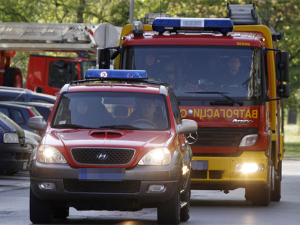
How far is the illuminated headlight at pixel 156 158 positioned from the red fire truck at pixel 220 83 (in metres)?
3.04

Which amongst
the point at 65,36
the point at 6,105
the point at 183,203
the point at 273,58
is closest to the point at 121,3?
the point at 65,36

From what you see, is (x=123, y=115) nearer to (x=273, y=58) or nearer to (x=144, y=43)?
(x=144, y=43)

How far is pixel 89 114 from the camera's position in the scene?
33.8 ft

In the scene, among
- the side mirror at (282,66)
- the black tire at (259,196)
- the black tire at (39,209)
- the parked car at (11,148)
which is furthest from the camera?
the parked car at (11,148)

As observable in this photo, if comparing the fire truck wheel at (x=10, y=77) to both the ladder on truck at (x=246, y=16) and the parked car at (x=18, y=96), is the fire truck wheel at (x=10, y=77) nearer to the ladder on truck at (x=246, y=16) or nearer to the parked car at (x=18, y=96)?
the parked car at (x=18, y=96)

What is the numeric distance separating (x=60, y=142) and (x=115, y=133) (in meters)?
0.64

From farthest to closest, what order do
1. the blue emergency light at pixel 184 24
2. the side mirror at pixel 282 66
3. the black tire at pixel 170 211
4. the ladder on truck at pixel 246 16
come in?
the ladder on truck at pixel 246 16
the blue emergency light at pixel 184 24
the side mirror at pixel 282 66
the black tire at pixel 170 211

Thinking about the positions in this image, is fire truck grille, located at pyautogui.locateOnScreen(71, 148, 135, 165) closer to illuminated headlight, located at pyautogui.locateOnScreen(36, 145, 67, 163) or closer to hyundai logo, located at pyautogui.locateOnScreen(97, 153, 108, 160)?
hyundai logo, located at pyautogui.locateOnScreen(97, 153, 108, 160)

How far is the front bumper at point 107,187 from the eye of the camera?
31.1 ft

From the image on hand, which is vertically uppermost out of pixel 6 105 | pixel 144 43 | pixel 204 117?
pixel 144 43

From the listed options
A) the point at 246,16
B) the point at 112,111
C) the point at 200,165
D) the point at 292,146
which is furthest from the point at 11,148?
the point at 292,146

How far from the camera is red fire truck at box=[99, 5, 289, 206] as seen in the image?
12.6 metres

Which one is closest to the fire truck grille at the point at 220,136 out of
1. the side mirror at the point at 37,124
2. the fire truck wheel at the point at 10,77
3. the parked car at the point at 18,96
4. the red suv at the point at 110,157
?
A: the red suv at the point at 110,157

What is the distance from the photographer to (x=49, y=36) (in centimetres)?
2981
